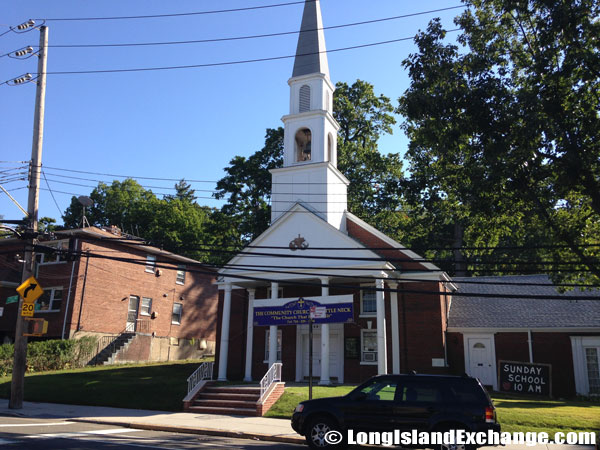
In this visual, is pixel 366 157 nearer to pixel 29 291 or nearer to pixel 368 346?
pixel 368 346

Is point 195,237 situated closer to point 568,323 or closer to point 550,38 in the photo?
point 568,323

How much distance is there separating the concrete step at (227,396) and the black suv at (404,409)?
7.93 m

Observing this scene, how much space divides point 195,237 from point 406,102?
139ft

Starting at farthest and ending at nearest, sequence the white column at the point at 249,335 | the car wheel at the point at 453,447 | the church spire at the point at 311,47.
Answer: the church spire at the point at 311,47 < the white column at the point at 249,335 < the car wheel at the point at 453,447

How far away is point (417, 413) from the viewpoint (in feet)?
34.2

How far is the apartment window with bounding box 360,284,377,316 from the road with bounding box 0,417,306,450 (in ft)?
43.2

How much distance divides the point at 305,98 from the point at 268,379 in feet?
55.9

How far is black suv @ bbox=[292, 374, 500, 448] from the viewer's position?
1012 centimetres

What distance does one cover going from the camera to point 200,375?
2156 cm

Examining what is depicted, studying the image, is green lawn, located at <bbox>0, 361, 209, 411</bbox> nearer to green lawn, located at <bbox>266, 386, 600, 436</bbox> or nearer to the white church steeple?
green lawn, located at <bbox>266, 386, 600, 436</bbox>

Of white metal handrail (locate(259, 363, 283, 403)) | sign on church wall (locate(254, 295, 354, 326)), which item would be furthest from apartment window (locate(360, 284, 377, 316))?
white metal handrail (locate(259, 363, 283, 403))

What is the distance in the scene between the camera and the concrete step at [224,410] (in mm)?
17656

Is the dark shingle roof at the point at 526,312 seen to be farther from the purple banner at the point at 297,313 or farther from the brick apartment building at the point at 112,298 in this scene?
the brick apartment building at the point at 112,298

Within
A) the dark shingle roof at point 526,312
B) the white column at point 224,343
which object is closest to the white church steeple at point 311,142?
the white column at point 224,343
